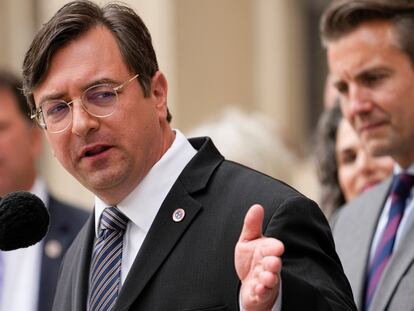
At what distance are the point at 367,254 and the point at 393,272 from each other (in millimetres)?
328

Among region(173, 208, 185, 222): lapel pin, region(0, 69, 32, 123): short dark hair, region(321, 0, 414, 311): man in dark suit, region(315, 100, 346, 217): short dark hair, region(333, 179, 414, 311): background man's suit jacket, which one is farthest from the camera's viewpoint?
region(0, 69, 32, 123): short dark hair

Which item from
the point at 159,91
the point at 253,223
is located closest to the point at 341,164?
the point at 159,91

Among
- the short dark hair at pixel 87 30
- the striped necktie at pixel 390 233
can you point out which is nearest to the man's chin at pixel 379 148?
the striped necktie at pixel 390 233

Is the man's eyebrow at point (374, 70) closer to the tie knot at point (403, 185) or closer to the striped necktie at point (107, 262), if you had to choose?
the tie knot at point (403, 185)

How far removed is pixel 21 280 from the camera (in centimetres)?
573

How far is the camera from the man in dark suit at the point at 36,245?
222 inches

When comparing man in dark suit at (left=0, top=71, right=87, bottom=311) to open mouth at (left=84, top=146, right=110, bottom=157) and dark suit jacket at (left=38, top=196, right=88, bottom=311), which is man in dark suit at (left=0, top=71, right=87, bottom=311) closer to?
dark suit jacket at (left=38, top=196, right=88, bottom=311)

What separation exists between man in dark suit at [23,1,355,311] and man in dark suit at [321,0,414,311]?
1.26m

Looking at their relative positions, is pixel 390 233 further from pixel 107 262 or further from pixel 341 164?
pixel 107 262

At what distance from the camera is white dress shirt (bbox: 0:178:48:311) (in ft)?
18.3

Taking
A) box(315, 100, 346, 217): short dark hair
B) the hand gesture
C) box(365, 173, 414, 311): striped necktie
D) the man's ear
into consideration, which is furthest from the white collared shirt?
box(315, 100, 346, 217): short dark hair

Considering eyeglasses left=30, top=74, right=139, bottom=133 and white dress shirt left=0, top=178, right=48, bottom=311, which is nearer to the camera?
eyeglasses left=30, top=74, right=139, bottom=133

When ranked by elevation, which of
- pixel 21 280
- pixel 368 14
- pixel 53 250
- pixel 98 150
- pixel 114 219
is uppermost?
pixel 368 14

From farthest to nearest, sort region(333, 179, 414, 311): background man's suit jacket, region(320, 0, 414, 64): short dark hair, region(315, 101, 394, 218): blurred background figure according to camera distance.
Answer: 1. region(315, 101, 394, 218): blurred background figure
2. region(320, 0, 414, 64): short dark hair
3. region(333, 179, 414, 311): background man's suit jacket
